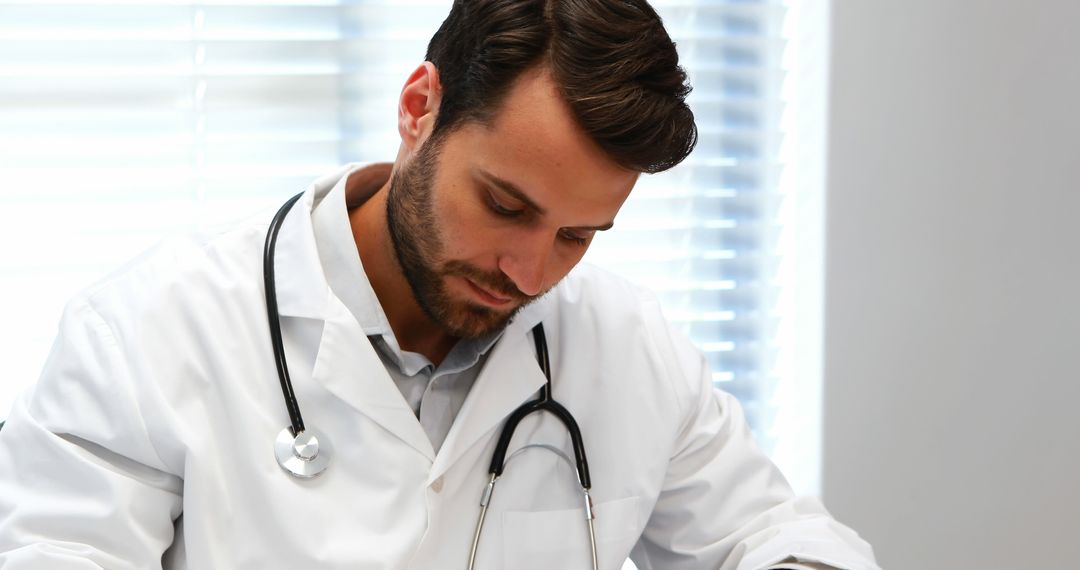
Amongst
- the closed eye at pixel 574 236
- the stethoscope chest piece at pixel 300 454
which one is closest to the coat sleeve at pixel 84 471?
the stethoscope chest piece at pixel 300 454

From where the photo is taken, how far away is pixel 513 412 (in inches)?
47.7

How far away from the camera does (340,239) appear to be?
1198 mm

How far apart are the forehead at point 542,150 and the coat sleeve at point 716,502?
380 millimetres

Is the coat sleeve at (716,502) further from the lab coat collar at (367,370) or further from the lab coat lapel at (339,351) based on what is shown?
the lab coat lapel at (339,351)

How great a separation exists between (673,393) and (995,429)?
2.94ft

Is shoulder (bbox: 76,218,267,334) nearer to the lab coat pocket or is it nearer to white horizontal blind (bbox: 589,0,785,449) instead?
the lab coat pocket

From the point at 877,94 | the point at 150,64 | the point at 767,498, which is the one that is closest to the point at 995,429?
the point at 877,94

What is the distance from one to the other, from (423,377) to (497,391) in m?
0.10

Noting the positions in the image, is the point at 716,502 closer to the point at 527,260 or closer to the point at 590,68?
the point at 527,260

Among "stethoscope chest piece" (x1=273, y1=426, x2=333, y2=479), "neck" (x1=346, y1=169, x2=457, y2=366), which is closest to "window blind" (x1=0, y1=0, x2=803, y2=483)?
"neck" (x1=346, y1=169, x2=457, y2=366)

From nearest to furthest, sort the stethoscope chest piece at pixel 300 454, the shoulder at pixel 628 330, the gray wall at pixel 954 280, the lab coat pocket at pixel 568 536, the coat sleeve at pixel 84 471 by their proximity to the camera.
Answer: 1. the coat sleeve at pixel 84 471
2. the stethoscope chest piece at pixel 300 454
3. the lab coat pocket at pixel 568 536
4. the shoulder at pixel 628 330
5. the gray wall at pixel 954 280

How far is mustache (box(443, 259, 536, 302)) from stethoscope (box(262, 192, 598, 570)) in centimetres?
14

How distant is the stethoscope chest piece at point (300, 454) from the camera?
3.51 feet

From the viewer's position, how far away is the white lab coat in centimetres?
101
